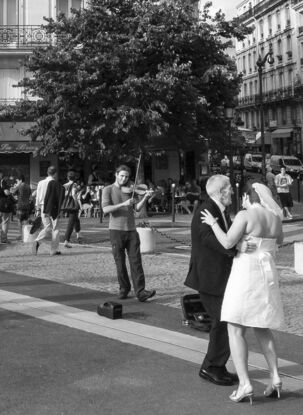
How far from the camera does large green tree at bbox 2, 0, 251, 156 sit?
20688 mm

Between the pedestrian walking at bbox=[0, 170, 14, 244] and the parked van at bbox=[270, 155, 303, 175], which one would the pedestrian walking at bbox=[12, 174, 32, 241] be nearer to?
the pedestrian walking at bbox=[0, 170, 14, 244]

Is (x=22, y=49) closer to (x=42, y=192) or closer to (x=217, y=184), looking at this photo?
(x=42, y=192)

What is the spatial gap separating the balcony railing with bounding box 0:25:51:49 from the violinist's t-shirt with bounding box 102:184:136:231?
76.1 feet

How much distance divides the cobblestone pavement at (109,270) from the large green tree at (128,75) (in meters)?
8.36

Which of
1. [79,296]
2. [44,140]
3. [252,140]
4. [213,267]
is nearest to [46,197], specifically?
[79,296]

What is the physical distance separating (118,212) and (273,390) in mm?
3837

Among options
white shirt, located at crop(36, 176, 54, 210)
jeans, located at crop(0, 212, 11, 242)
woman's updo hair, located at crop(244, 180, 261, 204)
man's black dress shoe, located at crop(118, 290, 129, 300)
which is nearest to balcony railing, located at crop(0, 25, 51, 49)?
jeans, located at crop(0, 212, 11, 242)

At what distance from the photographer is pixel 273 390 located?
4.27 metres

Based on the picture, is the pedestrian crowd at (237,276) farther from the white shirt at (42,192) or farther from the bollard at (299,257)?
the white shirt at (42,192)

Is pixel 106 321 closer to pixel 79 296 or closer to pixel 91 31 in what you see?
pixel 79 296

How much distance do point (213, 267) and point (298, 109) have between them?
226ft

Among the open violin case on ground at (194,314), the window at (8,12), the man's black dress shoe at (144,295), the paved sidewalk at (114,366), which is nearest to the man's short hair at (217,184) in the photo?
the paved sidewalk at (114,366)

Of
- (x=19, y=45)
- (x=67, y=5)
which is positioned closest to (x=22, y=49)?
(x=19, y=45)

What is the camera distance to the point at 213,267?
15.2 ft
